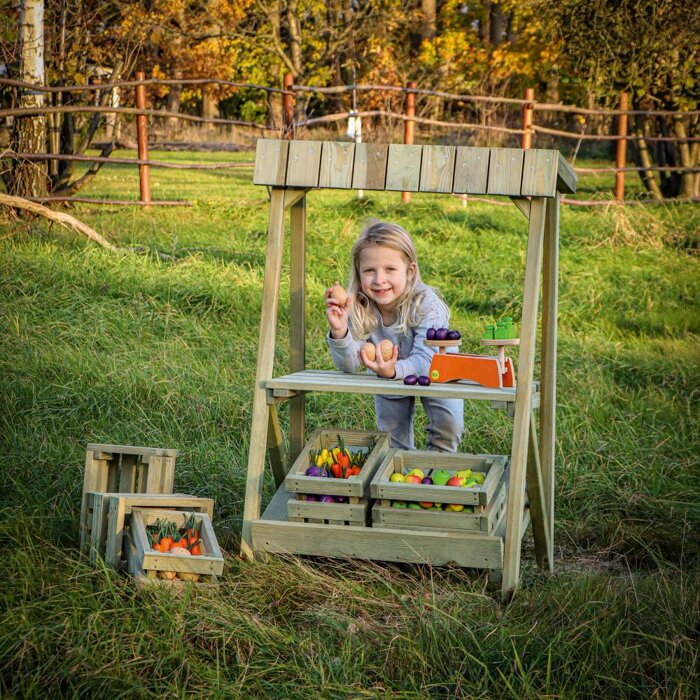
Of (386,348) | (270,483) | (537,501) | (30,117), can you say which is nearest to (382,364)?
(386,348)

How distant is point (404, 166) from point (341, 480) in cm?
110

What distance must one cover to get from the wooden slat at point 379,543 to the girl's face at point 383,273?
36.9 inches

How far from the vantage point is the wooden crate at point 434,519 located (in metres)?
3.32

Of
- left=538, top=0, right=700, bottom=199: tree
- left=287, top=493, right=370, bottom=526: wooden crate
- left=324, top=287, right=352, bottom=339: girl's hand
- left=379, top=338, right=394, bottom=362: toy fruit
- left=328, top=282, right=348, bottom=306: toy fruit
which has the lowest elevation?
left=287, top=493, right=370, bottom=526: wooden crate

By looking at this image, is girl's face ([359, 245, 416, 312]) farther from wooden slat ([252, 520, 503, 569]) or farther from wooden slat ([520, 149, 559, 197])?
wooden slat ([252, 520, 503, 569])

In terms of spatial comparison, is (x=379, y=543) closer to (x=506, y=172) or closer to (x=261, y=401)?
(x=261, y=401)

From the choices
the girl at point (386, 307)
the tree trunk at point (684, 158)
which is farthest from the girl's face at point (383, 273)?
the tree trunk at point (684, 158)

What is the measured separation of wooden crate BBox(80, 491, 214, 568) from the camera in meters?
3.36

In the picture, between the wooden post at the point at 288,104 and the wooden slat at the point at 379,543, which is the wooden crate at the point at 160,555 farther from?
the wooden post at the point at 288,104

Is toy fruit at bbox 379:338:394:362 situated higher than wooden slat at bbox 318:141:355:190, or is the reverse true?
wooden slat at bbox 318:141:355:190

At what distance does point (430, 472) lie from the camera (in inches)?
145

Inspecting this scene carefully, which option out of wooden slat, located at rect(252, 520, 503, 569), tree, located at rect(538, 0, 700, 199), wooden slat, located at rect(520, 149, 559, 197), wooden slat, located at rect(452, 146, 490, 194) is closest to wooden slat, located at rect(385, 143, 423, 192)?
wooden slat, located at rect(452, 146, 490, 194)

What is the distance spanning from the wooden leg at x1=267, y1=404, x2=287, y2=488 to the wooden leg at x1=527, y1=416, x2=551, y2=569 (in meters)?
0.95

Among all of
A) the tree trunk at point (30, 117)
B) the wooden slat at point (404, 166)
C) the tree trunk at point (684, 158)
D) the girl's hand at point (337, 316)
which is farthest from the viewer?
the tree trunk at point (684, 158)
